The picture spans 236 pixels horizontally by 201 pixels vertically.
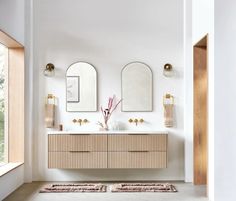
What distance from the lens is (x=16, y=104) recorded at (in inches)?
267

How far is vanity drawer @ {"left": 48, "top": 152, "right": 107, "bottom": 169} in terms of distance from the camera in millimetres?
6621

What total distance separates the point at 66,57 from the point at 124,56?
0.95 metres

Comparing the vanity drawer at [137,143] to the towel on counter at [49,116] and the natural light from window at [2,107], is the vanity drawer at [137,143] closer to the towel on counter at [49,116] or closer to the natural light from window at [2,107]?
the towel on counter at [49,116]

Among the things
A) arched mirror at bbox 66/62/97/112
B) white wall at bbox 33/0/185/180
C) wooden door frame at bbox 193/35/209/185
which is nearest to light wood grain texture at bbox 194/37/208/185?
wooden door frame at bbox 193/35/209/185

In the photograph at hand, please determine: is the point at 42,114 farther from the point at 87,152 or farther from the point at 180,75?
the point at 180,75

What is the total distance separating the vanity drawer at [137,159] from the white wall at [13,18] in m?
2.27

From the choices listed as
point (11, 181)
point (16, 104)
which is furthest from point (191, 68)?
point (11, 181)

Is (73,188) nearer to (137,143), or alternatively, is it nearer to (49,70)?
(137,143)

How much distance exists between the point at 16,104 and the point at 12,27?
1.31m

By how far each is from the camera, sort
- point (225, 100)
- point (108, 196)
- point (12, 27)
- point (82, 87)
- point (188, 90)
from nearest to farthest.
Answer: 1. point (225, 100)
2. point (108, 196)
3. point (12, 27)
4. point (188, 90)
5. point (82, 87)

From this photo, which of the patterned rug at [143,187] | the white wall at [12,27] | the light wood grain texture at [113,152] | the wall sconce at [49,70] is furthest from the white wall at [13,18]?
the patterned rug at [143,187]

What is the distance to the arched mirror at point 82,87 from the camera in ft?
23.2

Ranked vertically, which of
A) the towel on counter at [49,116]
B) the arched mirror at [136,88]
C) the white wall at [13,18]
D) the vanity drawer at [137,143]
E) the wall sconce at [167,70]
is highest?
the white wall at [13,18]

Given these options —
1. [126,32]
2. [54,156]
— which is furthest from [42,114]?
[126,32]
